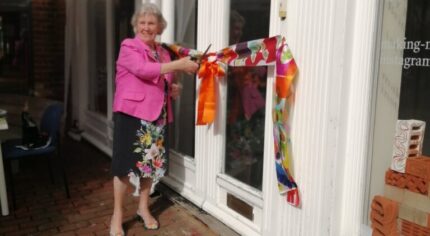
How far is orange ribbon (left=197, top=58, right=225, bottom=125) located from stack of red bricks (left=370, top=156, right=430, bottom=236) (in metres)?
1.31

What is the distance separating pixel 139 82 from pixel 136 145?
1.44ft

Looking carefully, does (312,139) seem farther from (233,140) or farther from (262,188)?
(233,140)

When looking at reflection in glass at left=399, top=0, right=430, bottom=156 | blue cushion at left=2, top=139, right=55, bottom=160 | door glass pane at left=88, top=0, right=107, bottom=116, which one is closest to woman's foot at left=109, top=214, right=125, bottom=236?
blue cushion at left=2, top=139, right=55, bottom=160

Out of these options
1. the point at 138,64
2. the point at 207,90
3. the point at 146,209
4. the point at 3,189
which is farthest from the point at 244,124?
the point at 3,189

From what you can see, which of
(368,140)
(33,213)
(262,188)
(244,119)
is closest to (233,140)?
(244,119)

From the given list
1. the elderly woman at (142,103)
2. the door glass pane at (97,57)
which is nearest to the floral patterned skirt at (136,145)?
the elderly woman at (142,103)

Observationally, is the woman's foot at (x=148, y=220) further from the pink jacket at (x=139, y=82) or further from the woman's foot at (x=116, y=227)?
the pink jacket at (x=139, y=82)

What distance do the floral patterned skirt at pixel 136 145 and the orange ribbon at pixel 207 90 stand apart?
27cm

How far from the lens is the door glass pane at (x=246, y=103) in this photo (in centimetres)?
291

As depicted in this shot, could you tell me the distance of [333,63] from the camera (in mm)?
2205

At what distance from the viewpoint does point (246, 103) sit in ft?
10.2

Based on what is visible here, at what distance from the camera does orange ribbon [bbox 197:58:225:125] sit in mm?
3076

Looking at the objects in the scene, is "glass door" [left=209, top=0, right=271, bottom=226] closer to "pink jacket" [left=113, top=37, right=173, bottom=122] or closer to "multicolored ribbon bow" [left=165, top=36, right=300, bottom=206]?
"multicolored ribbon bow" [left=165, top=36, right=300, bottom=206]

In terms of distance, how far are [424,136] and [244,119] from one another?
134 cm
